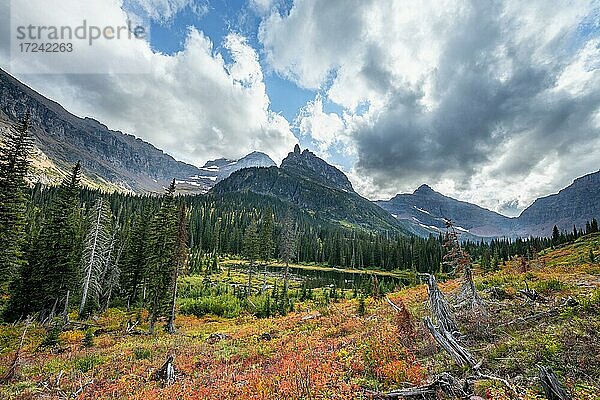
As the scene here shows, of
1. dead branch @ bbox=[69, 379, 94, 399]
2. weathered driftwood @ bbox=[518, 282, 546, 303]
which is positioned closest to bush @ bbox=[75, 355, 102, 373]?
dead branch @ bbox=[69, 379, 94, 399]

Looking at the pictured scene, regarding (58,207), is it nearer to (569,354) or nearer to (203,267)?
(569,354)

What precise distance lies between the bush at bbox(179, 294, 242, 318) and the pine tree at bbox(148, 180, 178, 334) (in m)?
7.19

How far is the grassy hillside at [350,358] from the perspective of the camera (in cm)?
855

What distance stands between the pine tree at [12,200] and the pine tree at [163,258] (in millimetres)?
11688

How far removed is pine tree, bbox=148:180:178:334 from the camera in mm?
31741

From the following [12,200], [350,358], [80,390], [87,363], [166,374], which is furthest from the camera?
[12,200]

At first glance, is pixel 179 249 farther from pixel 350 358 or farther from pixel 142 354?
pixel 350 358

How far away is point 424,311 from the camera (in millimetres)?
17406

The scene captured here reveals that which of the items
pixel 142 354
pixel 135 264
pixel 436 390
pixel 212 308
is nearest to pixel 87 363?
pixel 142 354

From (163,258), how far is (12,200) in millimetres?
13414

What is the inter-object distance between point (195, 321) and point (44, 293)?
16.7 meters

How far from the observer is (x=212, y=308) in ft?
134

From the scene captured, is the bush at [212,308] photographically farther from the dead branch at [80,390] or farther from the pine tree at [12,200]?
the dead branch at [80,390]

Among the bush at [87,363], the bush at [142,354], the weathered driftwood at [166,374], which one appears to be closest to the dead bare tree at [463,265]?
the weathered driftwood at [166,374]
